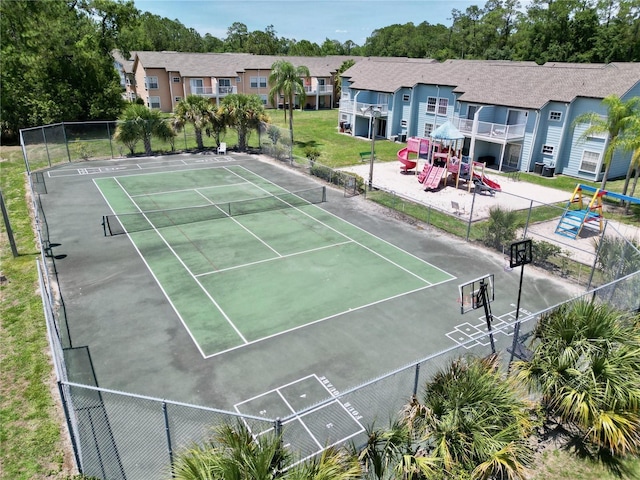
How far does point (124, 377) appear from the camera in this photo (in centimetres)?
1236

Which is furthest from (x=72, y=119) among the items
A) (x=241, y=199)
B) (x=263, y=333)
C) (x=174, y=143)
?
(x=263, y=333)

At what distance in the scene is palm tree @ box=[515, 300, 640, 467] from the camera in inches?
362

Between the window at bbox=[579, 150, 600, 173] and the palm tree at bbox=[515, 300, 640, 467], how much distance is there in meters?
26.0

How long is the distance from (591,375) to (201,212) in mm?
20086

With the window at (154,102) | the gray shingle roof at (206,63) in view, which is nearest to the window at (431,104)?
the gray shingle roof at (206,63)

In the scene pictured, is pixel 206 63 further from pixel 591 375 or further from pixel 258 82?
pixel 591 375

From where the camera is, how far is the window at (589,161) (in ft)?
107

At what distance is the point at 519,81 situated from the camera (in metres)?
37.1

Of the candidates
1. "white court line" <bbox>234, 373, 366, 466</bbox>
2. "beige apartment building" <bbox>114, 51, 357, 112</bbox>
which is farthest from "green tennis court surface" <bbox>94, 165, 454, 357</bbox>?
"beige apartment building" <bbox>114, 51, 357, 112</bbox>

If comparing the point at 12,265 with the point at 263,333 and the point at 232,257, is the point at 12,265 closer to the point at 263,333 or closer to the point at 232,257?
the point at 232,257

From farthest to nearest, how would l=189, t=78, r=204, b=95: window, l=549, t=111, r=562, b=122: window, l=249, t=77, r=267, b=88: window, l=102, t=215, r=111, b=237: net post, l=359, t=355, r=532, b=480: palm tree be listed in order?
l=249, t=77, r=267, b=88: window
l=189, t=78, r=204, b=95: window
l=549, t=111, r=562, b=122: window
l=102, t=215, r=111, b=237: net post
l=359, t=355, r=532, b=480: palm tree

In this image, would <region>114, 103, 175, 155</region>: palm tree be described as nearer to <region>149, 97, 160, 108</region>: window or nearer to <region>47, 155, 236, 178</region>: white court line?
<region>47, 155, 236, 178</region>: white court line

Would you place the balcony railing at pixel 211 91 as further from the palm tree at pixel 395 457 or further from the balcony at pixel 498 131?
the palm tree at pixel 395 457

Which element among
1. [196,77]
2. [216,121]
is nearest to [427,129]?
[216,121]
